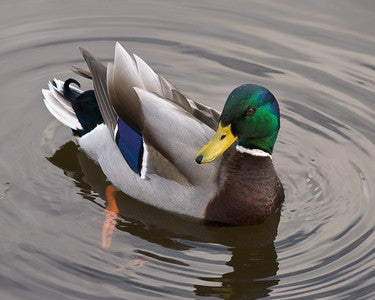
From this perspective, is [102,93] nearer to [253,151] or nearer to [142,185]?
[142,185]

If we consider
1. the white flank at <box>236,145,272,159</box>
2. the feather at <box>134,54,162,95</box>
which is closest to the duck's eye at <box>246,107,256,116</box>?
the white flank at <box>236,145,272,159</box>

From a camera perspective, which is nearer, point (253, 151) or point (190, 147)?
point (190, 147)

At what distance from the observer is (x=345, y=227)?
25.9 ft

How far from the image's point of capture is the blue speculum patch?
25.8ft

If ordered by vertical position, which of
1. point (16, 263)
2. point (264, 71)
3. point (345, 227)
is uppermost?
point (264, 71)

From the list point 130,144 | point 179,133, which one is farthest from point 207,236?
point 130,144

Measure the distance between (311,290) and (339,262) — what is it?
46 cm

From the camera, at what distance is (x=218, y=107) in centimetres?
945

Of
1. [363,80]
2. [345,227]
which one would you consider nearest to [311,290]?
[345,227]

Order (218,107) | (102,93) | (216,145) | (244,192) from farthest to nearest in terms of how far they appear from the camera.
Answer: (218,107), (102,93), (244,192), (216,145)

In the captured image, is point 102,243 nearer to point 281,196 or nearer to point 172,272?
point 172,272

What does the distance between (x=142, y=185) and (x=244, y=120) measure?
3.87 feet

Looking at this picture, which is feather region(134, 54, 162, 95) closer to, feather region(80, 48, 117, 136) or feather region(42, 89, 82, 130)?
feather region(80, 48, 117, 136)

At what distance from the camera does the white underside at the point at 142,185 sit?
762 centimetres
